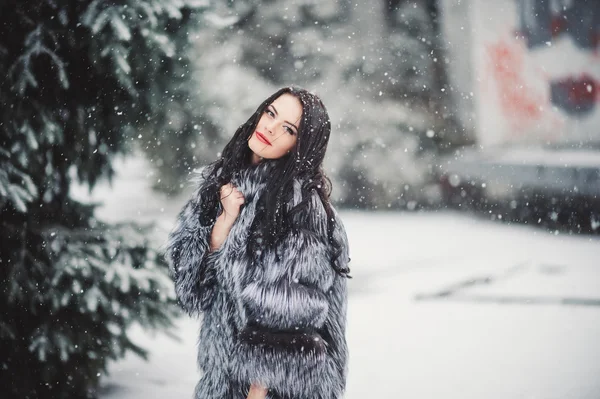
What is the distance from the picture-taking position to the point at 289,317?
1732mm

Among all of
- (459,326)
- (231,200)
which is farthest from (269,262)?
(459,326)

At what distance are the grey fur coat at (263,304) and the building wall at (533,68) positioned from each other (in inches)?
391

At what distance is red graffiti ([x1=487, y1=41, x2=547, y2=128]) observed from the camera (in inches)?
444

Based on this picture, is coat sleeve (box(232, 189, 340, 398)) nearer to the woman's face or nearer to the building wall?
the woman's face

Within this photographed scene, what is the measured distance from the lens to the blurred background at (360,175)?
3.08m

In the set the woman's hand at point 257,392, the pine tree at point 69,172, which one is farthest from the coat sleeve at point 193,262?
the pine tree at point 69,172

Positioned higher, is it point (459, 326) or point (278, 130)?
point (459, 326)

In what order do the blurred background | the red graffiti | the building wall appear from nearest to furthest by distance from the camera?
the blurred background < the building wall < the red graffiti

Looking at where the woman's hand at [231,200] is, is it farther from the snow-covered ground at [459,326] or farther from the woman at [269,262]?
the snow-covered ground at [459,326]

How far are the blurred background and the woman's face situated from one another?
0.98 metres

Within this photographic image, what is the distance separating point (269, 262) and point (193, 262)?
0.91 ft

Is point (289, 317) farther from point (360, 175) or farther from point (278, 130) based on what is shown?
point (360, 175)

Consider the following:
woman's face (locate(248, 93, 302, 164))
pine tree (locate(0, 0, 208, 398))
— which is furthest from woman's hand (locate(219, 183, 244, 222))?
pine tree (locate(0, 0, 208, 398))

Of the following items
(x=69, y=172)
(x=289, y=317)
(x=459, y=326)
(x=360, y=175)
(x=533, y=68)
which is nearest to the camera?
(x=289, y=317)
